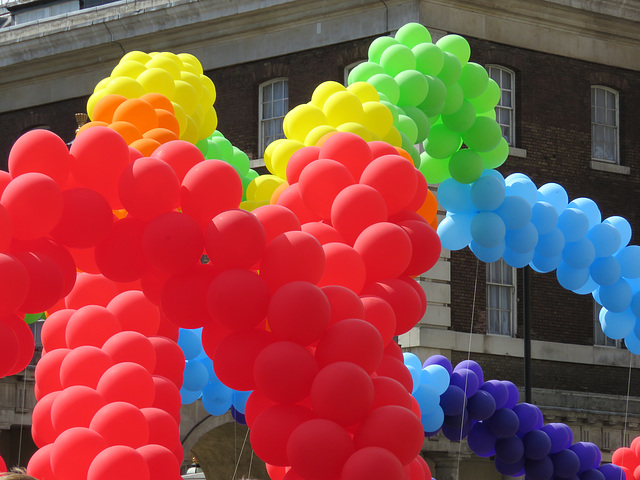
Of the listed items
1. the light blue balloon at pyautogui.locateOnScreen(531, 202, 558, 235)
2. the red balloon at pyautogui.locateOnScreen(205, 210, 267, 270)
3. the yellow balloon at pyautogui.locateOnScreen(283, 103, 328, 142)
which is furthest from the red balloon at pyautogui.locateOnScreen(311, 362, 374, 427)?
the light blue balloon at pyautogui.locateOnScreen(531, 202, 558, 235)

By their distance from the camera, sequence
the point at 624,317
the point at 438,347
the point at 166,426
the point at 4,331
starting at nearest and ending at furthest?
the point at 4,331
the point at 166,426
the point at 624,317
the point at 438,347

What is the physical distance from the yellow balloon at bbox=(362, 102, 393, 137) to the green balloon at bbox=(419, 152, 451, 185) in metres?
2.19

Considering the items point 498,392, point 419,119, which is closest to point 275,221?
point 419,119

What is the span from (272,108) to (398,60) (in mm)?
11557

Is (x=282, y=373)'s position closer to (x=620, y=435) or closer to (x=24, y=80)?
(x=620, y=435)

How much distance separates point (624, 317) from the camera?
490 inches

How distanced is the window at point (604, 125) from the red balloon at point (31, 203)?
16.4 metres

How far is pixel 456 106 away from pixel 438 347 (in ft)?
29.9

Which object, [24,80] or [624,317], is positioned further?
[24,80]

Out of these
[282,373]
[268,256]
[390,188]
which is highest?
[390,188]

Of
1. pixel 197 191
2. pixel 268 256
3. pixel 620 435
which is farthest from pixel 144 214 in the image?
pixel 620 435

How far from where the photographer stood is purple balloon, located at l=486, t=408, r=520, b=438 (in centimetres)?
1263

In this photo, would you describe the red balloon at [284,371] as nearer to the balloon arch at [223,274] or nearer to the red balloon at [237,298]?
the balloon arch at [223,274]

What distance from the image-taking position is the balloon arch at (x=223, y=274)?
7.36m
